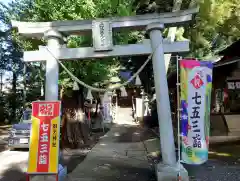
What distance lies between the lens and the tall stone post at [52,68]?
22.6 feet

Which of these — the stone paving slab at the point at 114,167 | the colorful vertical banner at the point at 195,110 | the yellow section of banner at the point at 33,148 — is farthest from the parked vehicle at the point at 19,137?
the colorful vertical banner at the point at 195,110

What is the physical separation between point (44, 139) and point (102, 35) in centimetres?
295

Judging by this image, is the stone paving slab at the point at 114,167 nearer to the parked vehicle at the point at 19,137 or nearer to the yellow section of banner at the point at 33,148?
the yellow section of banner at the point at 33,148

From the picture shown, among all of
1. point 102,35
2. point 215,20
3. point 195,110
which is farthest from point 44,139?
point 215,20

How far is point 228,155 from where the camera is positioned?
374 inches

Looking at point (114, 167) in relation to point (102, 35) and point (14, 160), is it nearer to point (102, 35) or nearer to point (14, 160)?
point (14, 160)

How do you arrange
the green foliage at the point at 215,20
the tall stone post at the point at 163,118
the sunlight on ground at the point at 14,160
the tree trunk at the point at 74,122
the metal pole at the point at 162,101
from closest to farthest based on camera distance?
the tall stone post at the point at 163,118 < the metal pole at the point at 162,101 < the sunlight on ground at the point at 14,160 < the tree trunk at the point at 74,122 < the green foliage at the point at 215,20

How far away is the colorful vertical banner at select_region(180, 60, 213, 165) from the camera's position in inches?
228

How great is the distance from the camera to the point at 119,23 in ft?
23.3

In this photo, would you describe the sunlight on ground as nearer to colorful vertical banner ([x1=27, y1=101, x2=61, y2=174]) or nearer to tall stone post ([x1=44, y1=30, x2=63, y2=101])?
colorful vertical banner ([x1=27, y1=101, x2=61, y2=174])

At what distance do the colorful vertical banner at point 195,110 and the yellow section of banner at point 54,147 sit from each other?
281 centimetres

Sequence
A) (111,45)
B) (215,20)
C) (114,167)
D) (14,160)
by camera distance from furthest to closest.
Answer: (215,20), (14,160), (114,167), (111,45)

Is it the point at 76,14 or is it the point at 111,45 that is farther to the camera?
the point at 76,14

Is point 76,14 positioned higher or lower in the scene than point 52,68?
higher
